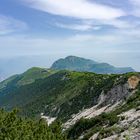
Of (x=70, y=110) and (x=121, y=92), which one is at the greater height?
(x=121, y=92)

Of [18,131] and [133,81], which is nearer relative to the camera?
[18,131]

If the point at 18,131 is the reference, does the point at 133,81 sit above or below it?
above

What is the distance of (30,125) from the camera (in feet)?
231

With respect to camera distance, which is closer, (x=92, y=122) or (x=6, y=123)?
(x=6, y=123)

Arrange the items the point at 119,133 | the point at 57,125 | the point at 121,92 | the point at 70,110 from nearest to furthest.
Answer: the point at 119,133 → the point at 57,125 → the point at 121,92 → the point at 70,110

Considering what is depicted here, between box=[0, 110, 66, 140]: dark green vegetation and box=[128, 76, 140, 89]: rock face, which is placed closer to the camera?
box=[0, 110, 66, 140]: dark green vegetation

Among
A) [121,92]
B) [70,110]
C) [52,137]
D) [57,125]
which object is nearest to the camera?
[52,137]

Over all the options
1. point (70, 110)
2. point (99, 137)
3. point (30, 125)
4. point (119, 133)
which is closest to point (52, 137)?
point (30, 125)

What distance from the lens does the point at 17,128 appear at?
61031 millimetres

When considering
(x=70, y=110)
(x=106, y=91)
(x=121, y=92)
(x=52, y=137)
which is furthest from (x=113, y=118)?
(x=70, y=110)

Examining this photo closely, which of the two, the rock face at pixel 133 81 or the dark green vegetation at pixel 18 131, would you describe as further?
the rock face at pixel 133 81

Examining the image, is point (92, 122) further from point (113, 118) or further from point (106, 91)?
point (106, 91)

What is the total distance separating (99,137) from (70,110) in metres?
118

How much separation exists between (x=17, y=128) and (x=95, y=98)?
9563 centimetres
